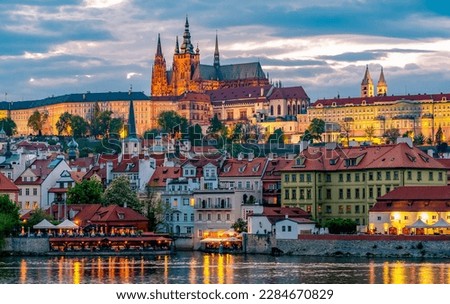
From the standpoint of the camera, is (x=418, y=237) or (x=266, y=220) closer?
(x=418, y=237)

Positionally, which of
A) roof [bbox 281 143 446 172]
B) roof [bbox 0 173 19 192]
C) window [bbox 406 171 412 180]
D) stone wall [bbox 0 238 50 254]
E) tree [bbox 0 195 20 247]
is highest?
roof [bbox 281 143 446 172]

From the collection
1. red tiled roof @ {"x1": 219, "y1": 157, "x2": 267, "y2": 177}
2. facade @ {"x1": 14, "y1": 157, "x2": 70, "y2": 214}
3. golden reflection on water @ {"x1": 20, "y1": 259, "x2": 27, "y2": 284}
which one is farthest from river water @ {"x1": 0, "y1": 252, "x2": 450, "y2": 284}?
facade @ {"x1": 14, "y1": 157, "x2": 70, "y2": 214}

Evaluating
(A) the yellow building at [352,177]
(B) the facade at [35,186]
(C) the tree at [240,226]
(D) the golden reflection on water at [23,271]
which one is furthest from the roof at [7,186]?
(A) the yellow building at [352,177]

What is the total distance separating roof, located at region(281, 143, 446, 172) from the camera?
78.9 metres

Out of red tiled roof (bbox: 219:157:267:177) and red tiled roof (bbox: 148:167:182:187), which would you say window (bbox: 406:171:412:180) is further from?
red tiled roof (bbox: 148:167:182:187)

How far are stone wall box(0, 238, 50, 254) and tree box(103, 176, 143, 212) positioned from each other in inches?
371

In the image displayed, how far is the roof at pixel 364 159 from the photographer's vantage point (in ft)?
259

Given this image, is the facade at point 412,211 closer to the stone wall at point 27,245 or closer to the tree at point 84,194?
the stone wall at point 27,245
